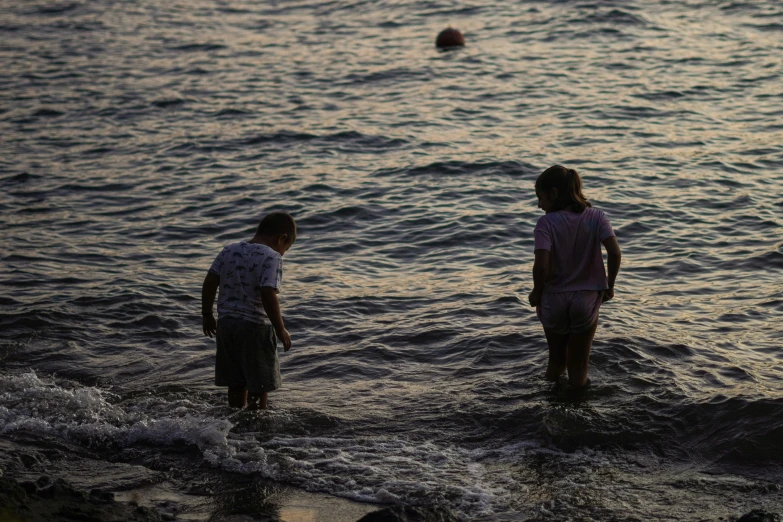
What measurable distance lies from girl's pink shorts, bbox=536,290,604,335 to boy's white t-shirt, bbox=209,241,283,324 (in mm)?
2043

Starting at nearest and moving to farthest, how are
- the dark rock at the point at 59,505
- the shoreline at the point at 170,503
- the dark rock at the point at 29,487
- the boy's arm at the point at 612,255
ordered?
the dark rock at the point at 59,505 → the shoreline at the point at 170,503 → the dark rock at the point at 29,487 → the boy's arm at the point at 612,255

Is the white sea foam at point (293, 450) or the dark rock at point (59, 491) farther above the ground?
the dark rock at point (59, 491)

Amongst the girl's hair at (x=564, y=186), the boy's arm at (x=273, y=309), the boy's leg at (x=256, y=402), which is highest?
the girl's hair at (x=564, y=186)

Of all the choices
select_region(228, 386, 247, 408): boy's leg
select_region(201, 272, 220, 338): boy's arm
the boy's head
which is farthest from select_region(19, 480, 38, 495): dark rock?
the boy's head

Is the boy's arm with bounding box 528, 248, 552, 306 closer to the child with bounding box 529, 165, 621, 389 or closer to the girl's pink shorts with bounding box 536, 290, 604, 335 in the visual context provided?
the child with bounding box 529, 165, 621, 389

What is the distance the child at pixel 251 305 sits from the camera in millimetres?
7246

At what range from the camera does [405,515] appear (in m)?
5.63

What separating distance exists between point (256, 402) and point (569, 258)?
2701mm

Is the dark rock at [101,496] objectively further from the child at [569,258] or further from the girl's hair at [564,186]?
the girl's hair at [564,186]

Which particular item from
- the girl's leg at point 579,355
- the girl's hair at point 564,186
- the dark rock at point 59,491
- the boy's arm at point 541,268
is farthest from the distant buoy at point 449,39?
the dark rock at point 59,491

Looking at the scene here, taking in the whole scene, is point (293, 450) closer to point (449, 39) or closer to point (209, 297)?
point (209, 297)

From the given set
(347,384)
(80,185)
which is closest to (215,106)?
(80,185)

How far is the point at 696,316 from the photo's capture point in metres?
9.71

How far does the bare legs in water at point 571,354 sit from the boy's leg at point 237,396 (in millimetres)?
2420
